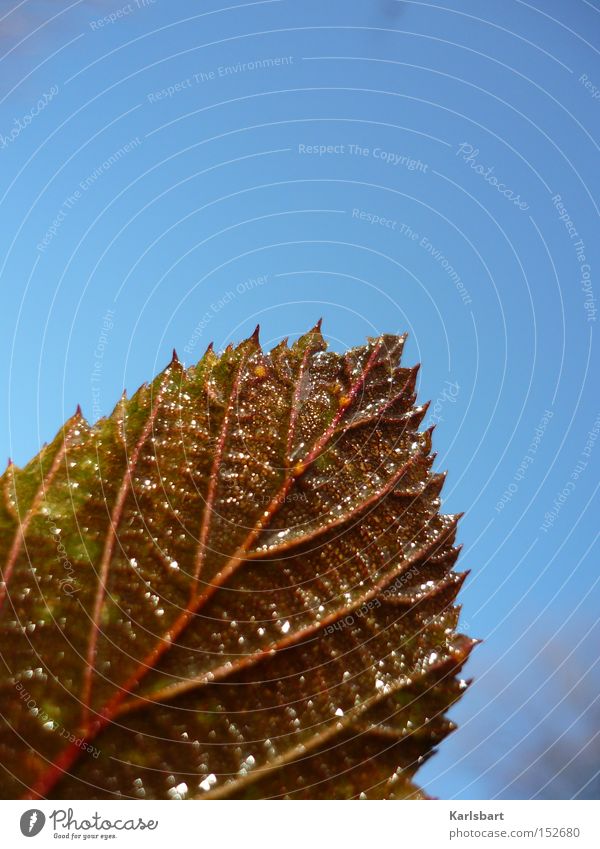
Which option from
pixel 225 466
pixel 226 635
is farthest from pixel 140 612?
pixel 225 466

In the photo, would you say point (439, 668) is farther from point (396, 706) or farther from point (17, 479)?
point (17, 479)

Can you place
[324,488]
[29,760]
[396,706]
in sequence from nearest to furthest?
[29,760] → [396,706] → [324,488]

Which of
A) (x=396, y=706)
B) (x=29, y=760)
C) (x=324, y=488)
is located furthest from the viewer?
(x=324, y=488)
